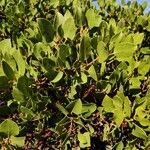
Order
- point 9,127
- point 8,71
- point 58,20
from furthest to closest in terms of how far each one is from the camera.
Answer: point 58,20 < point 8,71 < point 9,127

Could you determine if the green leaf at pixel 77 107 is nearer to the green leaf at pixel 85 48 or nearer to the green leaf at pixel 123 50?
the green leaf at pixel 85 48

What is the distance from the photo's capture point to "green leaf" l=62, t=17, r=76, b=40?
11.6 feet

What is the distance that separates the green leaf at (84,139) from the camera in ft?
11.1

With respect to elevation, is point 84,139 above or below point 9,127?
below

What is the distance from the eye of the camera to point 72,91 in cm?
340

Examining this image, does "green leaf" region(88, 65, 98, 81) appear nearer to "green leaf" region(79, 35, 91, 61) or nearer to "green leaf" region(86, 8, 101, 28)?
"green leaf" region(79, 35, 91, 61)

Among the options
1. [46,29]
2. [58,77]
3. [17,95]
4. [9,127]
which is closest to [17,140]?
[9,127]

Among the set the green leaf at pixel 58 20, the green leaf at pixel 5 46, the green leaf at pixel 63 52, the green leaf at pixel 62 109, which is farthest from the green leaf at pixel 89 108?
the green leaf at pixel 5 46

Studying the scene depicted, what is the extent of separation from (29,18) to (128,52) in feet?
7.67

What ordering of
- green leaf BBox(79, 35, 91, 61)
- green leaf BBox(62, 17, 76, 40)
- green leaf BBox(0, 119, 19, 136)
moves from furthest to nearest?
green leaf BBox(62, 17, 76, 40)
green leaf BBox(79, 35, 91, 61)
green leaf BBox(0, 119, 19, 136)

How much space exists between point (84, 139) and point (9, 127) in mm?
605

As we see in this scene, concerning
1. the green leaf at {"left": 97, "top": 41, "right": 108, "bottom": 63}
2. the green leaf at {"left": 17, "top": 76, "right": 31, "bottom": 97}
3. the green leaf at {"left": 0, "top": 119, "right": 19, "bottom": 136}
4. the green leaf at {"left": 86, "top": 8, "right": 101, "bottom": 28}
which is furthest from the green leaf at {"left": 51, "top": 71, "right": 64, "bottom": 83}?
the green leaf at {"left": 86, "top": 8, "right": 101, "bottom": 28}

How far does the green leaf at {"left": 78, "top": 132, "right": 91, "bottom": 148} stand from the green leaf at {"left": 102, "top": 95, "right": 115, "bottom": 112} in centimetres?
25

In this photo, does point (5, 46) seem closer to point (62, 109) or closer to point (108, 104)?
point (62, 109)
